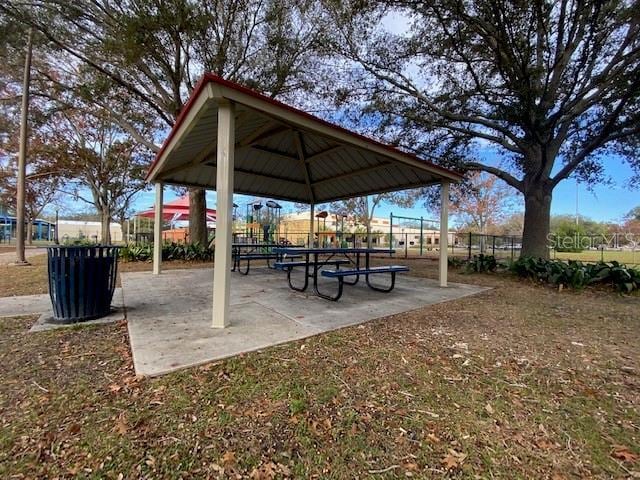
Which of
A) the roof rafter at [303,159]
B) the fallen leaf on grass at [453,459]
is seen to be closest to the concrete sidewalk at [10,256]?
the roof rafter at [303,159]

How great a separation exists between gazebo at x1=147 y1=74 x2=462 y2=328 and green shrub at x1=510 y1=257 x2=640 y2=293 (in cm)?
257

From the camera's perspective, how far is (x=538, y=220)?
852 cm

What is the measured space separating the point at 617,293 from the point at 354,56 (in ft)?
30.5

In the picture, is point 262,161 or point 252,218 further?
point 252,218

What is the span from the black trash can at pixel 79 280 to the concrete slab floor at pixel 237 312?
17.0 inches

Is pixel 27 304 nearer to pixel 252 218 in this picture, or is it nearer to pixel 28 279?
pixel 28 279

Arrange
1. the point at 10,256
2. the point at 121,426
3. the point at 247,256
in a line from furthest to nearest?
1. the point at 10,256
2. the point at 247,256
3. the point at 121,426

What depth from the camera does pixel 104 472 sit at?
1.38 meters

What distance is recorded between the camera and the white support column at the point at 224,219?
10.7 feet

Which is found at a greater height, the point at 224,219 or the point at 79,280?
the point at 224,219

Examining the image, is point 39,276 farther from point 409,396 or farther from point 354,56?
point 354,56

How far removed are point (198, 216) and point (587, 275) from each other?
463 inches

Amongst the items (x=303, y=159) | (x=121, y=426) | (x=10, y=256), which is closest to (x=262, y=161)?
(x=303, y=159)

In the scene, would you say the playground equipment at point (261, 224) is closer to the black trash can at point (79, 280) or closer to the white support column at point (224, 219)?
the black trash can at point (79, 280)
